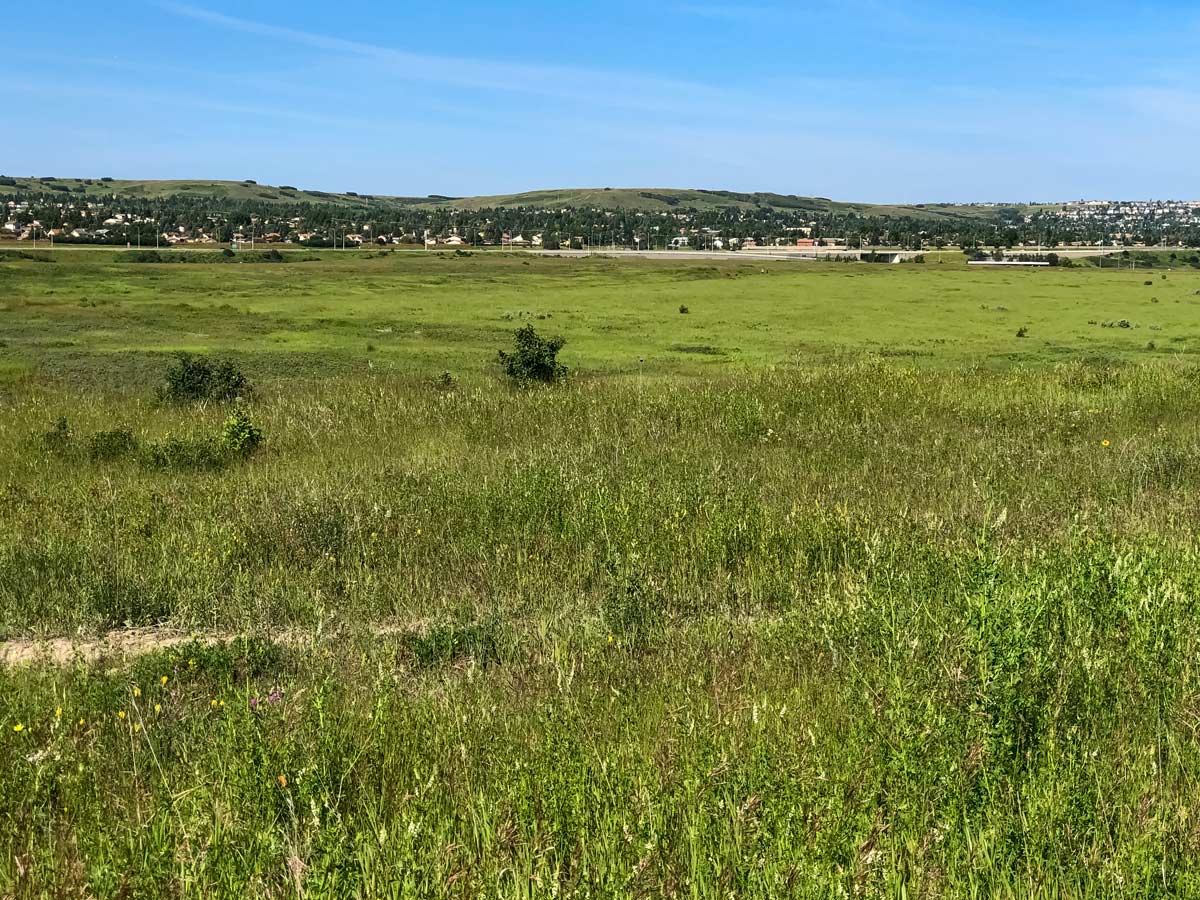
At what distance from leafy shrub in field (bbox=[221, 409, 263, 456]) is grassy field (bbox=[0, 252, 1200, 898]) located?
273mm

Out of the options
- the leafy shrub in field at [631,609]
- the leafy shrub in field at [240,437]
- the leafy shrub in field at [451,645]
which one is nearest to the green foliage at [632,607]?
the leafy shrub in field at [631,609]

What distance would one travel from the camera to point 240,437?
11.9 m

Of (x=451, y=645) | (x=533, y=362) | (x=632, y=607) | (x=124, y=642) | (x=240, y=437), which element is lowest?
(x=124, y=642)

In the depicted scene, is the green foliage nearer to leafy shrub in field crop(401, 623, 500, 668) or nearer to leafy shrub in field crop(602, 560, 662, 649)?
leafy shrub in field crop(602, 560, 662, 649)

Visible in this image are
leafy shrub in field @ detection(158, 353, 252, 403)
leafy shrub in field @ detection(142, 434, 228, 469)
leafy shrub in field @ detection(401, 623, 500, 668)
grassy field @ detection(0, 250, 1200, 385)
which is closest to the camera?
leafy shrub in field @ detection(401, 623, 500, 668)

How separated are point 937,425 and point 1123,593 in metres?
7.51

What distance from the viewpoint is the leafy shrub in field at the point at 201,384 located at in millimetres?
16516

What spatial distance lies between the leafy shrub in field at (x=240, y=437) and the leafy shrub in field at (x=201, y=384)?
4.79 m

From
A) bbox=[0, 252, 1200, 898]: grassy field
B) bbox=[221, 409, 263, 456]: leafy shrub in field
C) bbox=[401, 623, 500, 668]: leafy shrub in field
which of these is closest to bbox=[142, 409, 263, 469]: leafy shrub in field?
bbox=[221, 409, 263, 456]: leafy shrub in field

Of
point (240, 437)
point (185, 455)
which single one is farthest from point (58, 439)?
point (240, 437)

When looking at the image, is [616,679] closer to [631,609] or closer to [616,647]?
[616,647]

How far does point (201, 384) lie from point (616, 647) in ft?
43.8

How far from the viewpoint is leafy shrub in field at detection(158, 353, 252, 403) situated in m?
16.5

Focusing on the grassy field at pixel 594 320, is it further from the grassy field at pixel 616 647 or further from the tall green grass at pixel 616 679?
the tall green grass at pixel 616 679
